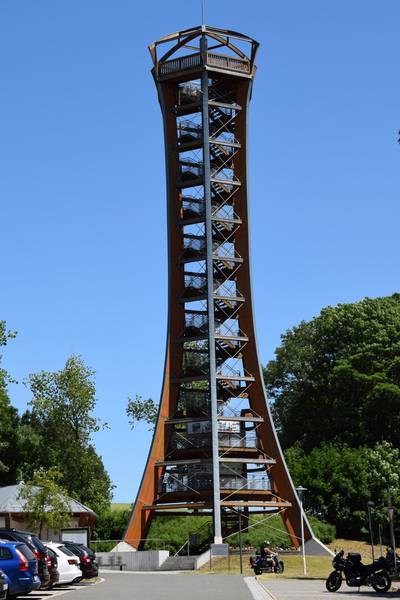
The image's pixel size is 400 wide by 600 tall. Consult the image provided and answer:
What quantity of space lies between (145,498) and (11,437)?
26652 mm

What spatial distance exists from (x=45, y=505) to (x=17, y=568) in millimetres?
29999

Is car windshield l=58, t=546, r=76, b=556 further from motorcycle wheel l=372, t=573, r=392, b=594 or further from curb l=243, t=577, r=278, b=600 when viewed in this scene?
motorcycle wheel l=372, t=573, r=392, b=594

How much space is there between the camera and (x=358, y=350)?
8481cm

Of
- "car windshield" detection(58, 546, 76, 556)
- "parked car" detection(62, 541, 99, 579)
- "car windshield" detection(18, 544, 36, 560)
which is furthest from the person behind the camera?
"parked car" detection(62, 541, 99, 579)

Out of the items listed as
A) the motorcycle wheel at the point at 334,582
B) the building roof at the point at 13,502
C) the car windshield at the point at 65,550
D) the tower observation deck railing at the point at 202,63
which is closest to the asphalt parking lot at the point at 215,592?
the motorcycle wheel at the point at 334,582

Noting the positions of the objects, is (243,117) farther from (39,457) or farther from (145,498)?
(39,457)

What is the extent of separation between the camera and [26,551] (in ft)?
90.1

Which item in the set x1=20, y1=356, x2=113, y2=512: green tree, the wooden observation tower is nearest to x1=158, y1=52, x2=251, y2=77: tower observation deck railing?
the wooden observation tower

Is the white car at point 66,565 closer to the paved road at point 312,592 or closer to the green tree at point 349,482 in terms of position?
the paved road at point 312,592

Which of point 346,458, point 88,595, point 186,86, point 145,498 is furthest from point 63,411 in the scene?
point 88,595

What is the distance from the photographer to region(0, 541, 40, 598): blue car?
87.2 feet

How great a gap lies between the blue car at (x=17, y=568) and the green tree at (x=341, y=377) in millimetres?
54648

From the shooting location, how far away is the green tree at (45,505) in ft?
182

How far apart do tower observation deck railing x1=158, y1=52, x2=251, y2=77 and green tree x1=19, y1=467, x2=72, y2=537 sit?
29677 millimetres
